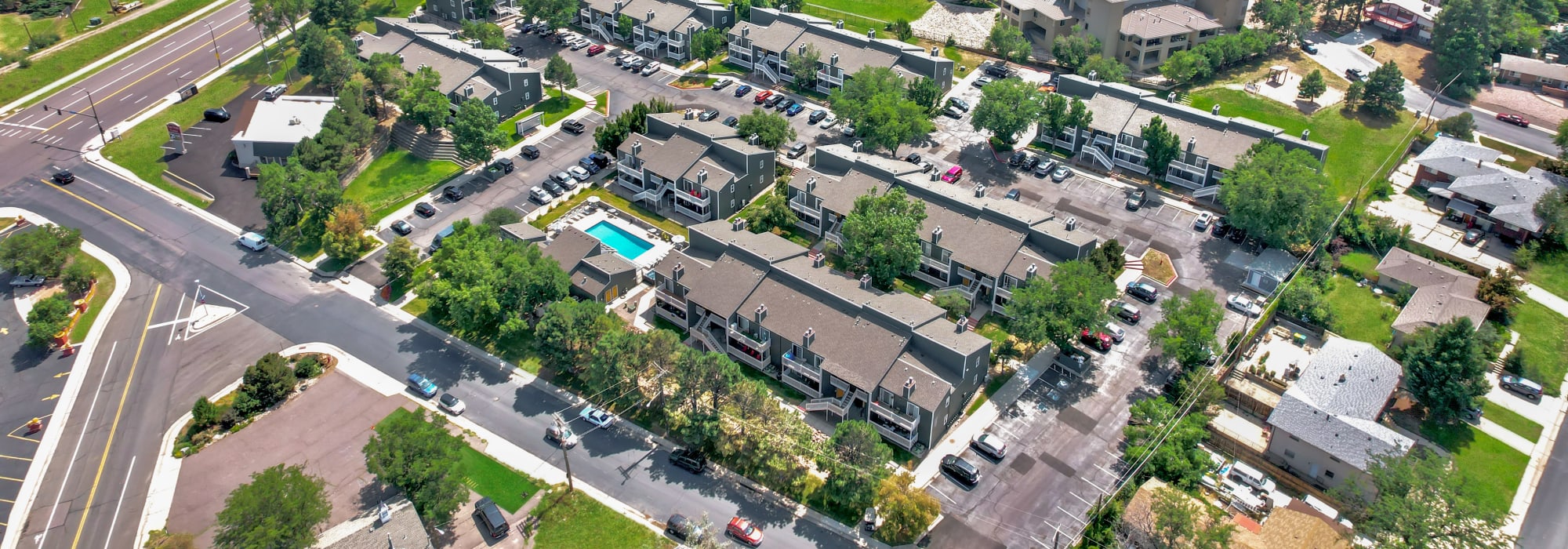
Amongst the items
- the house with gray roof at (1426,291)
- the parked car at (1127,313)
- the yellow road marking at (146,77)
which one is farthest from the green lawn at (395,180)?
the house with gray roof at (1426,291)

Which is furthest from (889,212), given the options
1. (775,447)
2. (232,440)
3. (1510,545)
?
(232,440)

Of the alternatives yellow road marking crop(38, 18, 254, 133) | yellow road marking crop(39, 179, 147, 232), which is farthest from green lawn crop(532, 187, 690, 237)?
yellow road marking crop(38, 18, 254, 133)

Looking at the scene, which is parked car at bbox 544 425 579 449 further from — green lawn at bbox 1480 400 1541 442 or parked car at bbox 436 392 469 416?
green lawn at bbox 1480 400 1541 442

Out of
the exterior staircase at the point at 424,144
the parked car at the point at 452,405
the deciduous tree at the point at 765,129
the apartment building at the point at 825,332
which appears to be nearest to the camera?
the apartment building at the point at 825,332

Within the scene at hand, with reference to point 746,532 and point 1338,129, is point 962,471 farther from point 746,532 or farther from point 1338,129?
point 1338,129

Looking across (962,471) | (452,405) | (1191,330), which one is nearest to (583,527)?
(452,405)

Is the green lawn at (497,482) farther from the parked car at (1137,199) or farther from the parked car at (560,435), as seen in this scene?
the parked car at (1137,199)

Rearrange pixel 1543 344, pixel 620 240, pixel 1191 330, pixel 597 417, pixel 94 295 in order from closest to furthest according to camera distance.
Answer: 1. pixel 597 417
2. pixel 1191 330
3. pixel 1543 344
4. pixel 94 295
5. pixel 620 240
